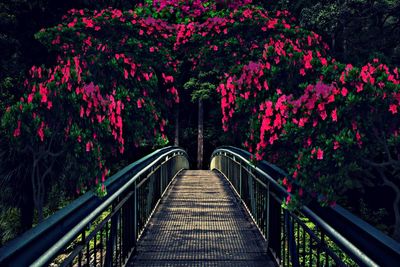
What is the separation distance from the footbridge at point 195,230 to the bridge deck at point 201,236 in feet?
0.04

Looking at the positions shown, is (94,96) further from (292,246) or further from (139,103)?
(292,246)

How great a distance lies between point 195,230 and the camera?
23.6 feet

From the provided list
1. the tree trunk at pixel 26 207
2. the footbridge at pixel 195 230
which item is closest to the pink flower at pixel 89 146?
the footbridge at pixel 195 230

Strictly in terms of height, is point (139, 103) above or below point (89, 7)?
below

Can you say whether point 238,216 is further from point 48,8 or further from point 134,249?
point 48,8

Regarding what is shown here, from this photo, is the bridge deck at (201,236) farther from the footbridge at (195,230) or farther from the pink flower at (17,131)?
the pink flower at (17,131)

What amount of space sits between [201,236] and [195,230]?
0.41m

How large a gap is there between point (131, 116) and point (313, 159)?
629cm

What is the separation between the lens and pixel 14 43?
13.0 meters

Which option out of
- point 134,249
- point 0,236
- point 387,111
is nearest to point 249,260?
point 134,249

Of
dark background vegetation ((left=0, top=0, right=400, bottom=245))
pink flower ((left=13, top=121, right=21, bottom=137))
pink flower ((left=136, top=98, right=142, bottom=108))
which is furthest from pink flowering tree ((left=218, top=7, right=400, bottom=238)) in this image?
pink flower ((left=13, top=121, right=21, bottom=137))

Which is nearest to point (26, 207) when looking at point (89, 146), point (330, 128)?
point (89, 146)

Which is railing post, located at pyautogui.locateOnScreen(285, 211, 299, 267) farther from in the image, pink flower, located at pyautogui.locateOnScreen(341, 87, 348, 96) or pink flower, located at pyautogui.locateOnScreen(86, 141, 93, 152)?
pink flower, located at pyautogui.locateOnScreen(86, 141, 93, 152)

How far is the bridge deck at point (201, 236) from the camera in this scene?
18.6 feet
